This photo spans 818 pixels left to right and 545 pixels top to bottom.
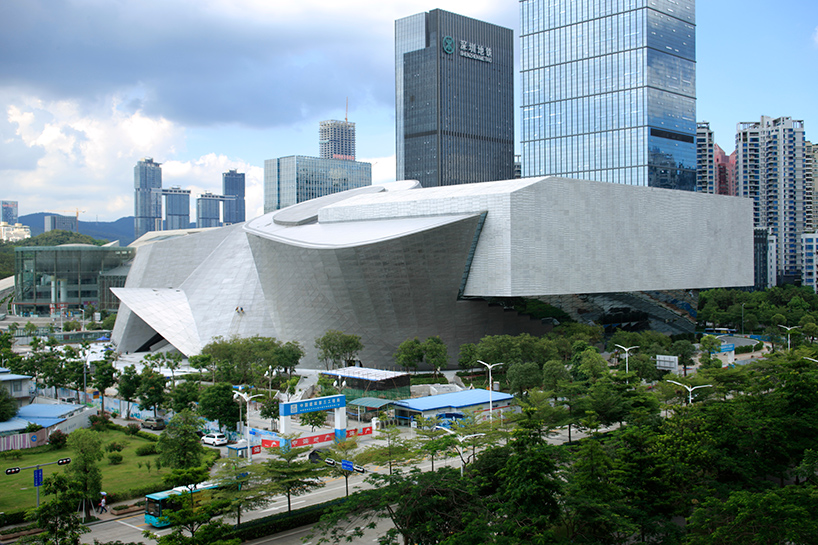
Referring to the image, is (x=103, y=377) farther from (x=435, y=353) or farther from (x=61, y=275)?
(x=61, y=275)

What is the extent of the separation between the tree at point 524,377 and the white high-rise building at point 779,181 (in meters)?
112

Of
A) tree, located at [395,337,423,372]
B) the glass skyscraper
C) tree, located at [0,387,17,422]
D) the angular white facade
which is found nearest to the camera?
tree, located at [0,387,17,422]

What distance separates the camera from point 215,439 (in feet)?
130

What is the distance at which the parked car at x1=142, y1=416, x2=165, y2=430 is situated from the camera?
44281 millimetres

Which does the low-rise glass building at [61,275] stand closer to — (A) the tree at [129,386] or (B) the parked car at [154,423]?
(A) the tree at [129,386]

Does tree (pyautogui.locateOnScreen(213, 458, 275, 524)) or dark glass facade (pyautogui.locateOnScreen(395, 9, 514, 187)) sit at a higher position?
dark glass facade (pyautogui.locateOnScreen(395, 9, 514, 187))

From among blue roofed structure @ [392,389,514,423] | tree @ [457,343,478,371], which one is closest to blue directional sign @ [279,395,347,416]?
blue roofed structure @ [392,389,514,423]

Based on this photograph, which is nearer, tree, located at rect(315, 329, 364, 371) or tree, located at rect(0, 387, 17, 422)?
tree, located at rect(0, 387, 17, 422)

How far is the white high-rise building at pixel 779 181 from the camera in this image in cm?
14025

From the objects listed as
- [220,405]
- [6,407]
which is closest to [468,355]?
[220,405]

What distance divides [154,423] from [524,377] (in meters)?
23.6

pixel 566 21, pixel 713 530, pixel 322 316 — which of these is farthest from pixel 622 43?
pixel 713 530

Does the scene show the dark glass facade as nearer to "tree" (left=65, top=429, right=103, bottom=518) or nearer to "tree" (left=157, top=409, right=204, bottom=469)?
"tree" (left=157, top=409, right=204, bottom=469)


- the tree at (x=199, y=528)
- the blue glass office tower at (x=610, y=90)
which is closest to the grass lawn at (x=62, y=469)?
the tree at (x=199, y=528)
